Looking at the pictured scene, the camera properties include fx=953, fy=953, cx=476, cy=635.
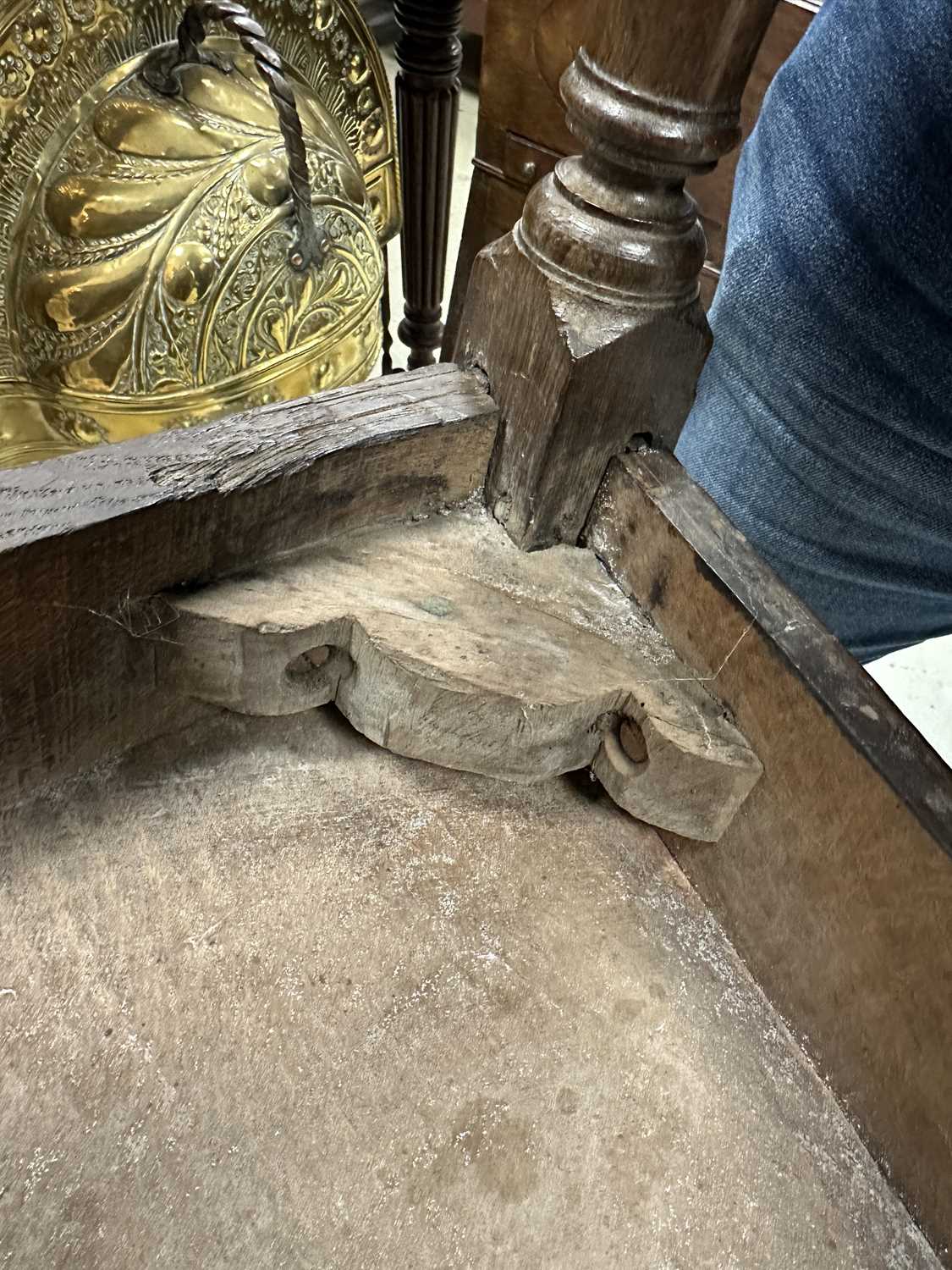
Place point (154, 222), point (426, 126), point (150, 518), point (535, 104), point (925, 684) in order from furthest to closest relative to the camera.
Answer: point (925, 684) → point (535, 104) → point (426, 126) → point (154, 222) → point (150, 518)

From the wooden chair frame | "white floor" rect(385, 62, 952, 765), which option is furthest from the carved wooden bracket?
"white floor" rect(385, 62, 952, 765)

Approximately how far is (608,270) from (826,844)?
274mm

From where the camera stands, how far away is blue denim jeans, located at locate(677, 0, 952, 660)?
1.92 feet

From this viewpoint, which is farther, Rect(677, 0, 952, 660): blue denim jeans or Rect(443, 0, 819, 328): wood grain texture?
Rect(443, 0, 819, 328): wood grain texture

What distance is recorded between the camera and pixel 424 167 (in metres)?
1.00

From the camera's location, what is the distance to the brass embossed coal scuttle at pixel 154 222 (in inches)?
25.3

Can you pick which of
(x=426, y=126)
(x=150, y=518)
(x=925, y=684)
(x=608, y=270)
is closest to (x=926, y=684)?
(x=925, y=684)

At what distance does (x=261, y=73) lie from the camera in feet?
2.21

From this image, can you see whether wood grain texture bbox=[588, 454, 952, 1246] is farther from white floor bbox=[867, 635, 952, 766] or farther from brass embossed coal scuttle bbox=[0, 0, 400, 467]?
white floor bbox=[867, 635, 952, 766]

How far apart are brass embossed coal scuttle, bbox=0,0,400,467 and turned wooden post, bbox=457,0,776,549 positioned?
10.5 inches

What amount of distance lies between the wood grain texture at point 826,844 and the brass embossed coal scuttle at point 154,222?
36 cm

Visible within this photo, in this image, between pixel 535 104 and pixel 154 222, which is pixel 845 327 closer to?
pixel 154 222

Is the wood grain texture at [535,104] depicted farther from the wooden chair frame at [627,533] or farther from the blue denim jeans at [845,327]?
the wooden chair frame at [627,533]

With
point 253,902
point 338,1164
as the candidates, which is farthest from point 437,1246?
point 253,902
